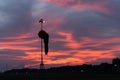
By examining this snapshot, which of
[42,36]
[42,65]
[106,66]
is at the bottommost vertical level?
[42,65]

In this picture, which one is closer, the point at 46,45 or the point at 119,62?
the point at 46,45

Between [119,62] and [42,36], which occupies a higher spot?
[119,62]

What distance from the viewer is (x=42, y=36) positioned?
52094mm

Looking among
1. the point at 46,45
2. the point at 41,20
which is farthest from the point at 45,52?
the point at 41,20

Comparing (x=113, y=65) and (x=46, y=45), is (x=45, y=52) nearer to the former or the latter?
(x=46, y=45)

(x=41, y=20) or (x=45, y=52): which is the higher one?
(x=41, y=20)

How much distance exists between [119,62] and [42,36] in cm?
11841

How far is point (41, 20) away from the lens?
5312 centimetres

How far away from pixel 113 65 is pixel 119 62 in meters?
6.43

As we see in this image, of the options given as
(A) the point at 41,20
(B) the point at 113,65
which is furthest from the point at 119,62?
(A) the point at 41,20

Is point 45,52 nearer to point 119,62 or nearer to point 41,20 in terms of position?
point 41,20

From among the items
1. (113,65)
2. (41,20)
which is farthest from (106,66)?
(41,20)

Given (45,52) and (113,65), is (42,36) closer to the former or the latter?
(45,52)

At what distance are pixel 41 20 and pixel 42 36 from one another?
236 cm
